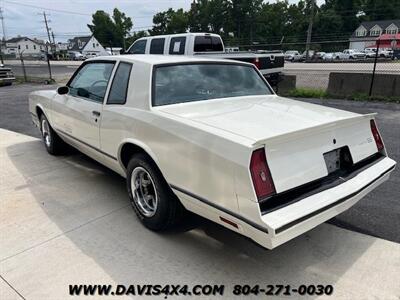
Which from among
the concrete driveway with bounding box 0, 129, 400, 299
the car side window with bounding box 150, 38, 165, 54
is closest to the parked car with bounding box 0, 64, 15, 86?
the car side window with bounding box 150, 38, 165, 54

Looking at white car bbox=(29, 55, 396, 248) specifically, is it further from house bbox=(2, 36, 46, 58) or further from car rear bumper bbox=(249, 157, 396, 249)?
house bbox=(2, 36, 46, 58)

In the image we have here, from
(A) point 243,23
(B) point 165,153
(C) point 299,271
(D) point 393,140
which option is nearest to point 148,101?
Answer: (B) point 165,153

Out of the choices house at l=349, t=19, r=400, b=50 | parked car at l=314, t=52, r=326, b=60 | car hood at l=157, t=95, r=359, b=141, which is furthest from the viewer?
house at l=349, t=19, r=400, b=50

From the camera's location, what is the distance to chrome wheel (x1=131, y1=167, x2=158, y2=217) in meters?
3.37

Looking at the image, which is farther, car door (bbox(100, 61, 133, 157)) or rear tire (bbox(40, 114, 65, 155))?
rear tire (bbox(40, 114, 65, 155))

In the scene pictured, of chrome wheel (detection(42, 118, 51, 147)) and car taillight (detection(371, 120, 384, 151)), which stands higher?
car taillight (detection(371, 120, 384, 151))

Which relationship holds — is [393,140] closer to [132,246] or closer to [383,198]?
[383,198]

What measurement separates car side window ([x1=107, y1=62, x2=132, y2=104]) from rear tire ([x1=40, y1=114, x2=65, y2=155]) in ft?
7.04

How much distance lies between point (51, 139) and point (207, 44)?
300 inches

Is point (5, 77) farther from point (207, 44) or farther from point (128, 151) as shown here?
point (128, 151)

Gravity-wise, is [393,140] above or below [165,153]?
below

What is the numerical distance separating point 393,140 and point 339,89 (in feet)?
15.4

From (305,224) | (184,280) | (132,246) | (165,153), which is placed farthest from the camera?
(132,246)

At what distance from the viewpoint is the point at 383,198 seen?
12.9 ft
